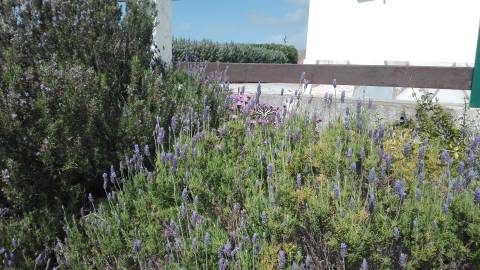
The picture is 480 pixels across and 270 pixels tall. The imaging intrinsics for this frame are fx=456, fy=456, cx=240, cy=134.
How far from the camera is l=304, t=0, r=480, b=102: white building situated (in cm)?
781

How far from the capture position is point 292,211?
92.2 inches

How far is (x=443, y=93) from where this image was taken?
7.27 m

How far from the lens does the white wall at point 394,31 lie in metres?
7.83

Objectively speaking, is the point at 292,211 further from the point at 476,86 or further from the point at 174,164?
the point at 476,86

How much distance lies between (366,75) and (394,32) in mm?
3423

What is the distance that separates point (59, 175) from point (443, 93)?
6211 millimetres

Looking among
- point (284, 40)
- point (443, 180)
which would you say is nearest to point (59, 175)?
point (443, 180)

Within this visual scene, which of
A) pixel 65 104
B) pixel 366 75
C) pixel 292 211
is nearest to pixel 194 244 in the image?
pixel 292 211

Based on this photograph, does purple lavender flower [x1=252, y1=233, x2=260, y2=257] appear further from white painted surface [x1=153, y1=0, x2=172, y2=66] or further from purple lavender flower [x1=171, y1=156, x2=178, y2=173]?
white painted surface [x1=153, y1=0, x2=172, y2=66]

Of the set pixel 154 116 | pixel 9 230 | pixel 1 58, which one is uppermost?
pixel 1 58

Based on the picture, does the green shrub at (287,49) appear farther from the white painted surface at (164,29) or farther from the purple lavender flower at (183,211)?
the purple lavender flower at (183,211)

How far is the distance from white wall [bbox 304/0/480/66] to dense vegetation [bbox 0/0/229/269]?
531cm

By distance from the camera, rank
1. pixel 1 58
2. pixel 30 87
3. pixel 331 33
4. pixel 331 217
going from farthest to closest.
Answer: pixel 331 33, pixel 1 58, pixel 30 87, pixel 331 217

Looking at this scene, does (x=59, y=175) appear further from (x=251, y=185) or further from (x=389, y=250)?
(x=389, y=250)
